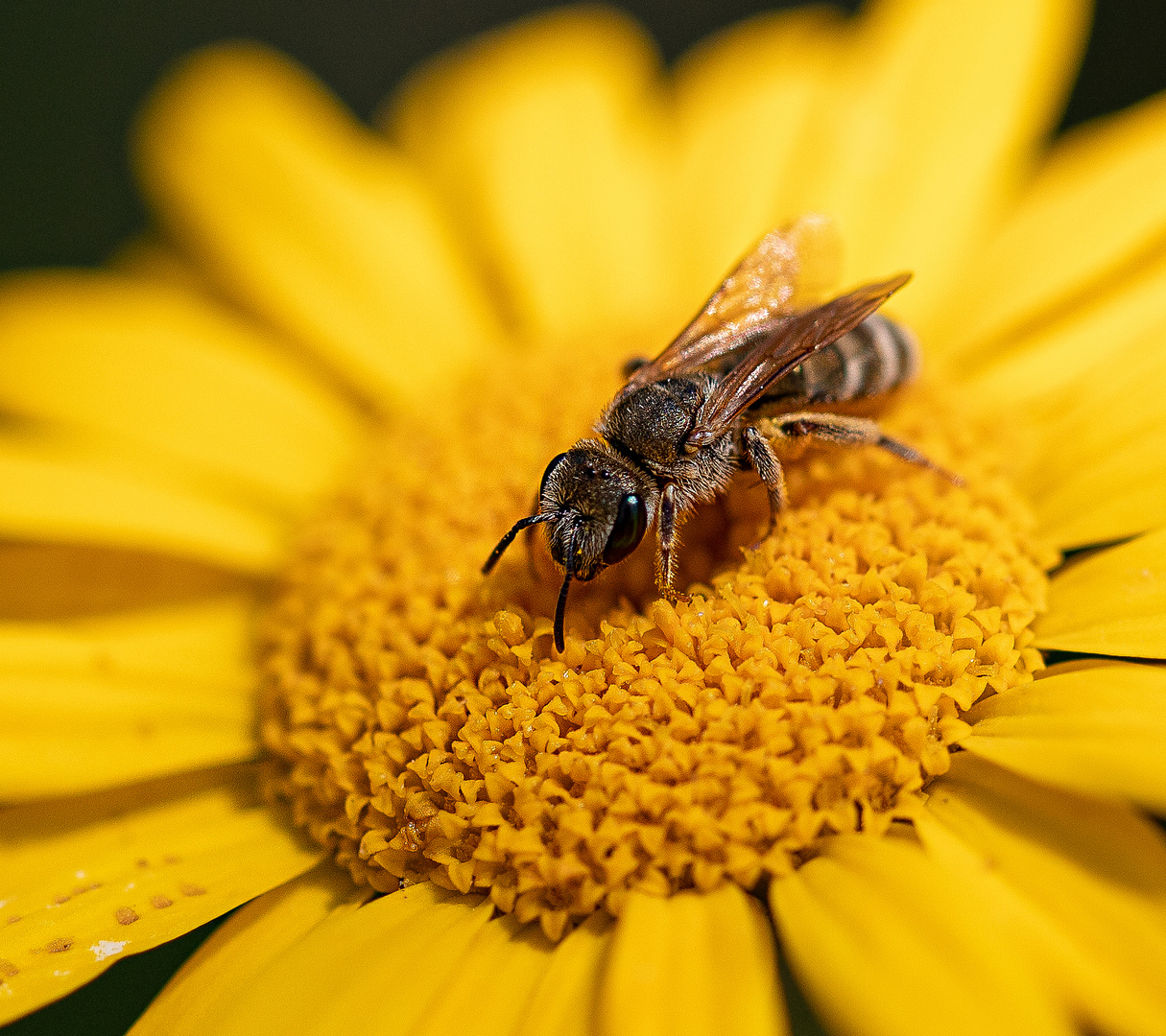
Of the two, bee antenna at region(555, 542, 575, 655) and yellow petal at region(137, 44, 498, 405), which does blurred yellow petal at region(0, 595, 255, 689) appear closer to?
yellow petal at region(137, 44, 498, 405)

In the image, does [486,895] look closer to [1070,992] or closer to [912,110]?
[1070,992]

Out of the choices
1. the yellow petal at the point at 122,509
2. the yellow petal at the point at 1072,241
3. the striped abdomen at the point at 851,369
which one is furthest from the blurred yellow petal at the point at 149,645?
the yellow petal at the point at 1072,241

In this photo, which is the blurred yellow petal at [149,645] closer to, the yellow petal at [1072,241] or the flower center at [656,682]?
the flower center at [656,682]

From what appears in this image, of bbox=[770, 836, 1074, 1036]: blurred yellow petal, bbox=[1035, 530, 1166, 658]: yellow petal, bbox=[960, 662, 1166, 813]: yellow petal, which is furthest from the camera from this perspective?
bbox=[1035, 530, 1166, 658]: yellow petal

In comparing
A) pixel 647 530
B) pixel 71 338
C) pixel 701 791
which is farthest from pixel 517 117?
pixel 701 791

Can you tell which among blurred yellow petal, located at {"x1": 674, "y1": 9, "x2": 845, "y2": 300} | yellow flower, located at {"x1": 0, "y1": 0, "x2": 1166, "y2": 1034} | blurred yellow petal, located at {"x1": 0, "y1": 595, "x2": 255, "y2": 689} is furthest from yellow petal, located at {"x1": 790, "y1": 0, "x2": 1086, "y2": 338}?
blurred yellow petal, located at {"x1": 0, "y1": 595, "x2": 255, "y2": 689}

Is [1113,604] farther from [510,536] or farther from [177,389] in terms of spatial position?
[177,389]

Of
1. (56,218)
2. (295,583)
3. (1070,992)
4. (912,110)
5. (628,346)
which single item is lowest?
(1070,992)
